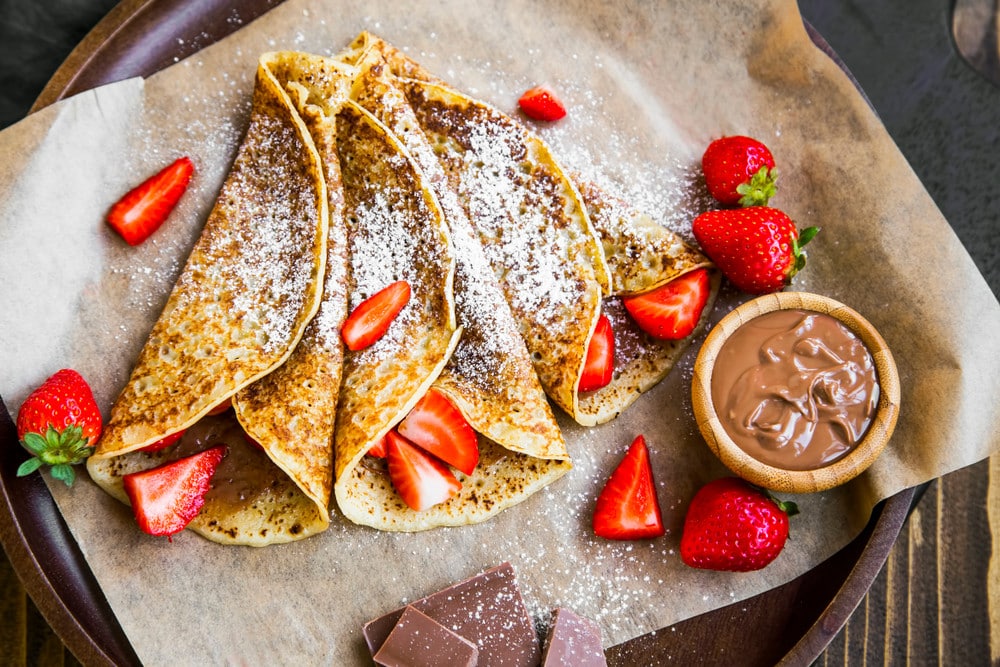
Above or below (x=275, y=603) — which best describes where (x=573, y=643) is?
below

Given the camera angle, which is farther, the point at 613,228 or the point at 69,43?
the point at 69,43

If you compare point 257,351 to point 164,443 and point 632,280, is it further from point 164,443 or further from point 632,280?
point 632,280

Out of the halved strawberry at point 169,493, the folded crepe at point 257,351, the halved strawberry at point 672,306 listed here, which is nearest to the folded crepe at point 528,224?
the halved strawberry at point 672,306

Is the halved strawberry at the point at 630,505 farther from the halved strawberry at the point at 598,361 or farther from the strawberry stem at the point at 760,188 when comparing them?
the strawberry stem at the point at 760,188

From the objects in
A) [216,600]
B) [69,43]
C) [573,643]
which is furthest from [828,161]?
[69,43]

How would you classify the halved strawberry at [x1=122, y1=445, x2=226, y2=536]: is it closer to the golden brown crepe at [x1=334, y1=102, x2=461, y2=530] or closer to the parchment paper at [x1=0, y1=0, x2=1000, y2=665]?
the parchment paper at [x1=0, y1=0, x2=1000, y2=665]

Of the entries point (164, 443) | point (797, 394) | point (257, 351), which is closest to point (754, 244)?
point (797, 394)

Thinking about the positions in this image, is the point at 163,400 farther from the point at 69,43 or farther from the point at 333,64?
the point at 69,43
